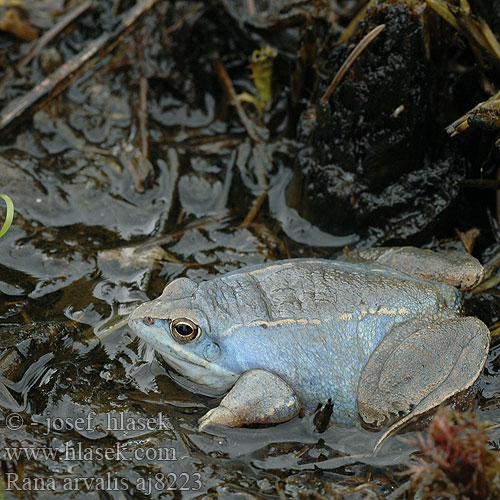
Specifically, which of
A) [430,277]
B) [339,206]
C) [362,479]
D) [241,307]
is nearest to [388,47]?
[339,206]

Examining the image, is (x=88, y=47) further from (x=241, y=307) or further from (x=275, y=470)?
(x=275, y=470)

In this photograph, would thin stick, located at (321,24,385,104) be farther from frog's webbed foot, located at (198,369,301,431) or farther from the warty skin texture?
frog's webbed foot, located at (198,369,301,431)

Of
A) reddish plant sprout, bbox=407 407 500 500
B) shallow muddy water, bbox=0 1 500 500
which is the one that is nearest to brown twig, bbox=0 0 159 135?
shallow muddy water, bbox=0 1 500 500

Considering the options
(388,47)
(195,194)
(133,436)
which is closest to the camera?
(133,436)

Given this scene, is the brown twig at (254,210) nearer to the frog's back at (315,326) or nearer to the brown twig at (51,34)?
the frog's back at (315,326)

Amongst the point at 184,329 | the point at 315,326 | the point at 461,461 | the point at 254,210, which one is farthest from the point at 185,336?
the point at 254,210

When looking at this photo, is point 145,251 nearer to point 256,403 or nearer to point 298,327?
point 298,327

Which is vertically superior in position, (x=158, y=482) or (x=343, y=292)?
(x=343, y=292)
